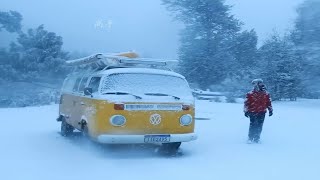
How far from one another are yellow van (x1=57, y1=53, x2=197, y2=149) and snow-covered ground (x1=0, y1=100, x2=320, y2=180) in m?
0.49

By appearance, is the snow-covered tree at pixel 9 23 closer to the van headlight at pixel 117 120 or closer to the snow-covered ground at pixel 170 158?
the snow-covered ground at pixel 170 158

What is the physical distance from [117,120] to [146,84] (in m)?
1.07

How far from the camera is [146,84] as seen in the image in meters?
8.17

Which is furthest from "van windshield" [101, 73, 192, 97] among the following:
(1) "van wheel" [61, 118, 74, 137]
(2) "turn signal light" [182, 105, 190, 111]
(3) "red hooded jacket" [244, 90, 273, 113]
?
(1) "van wheel" [61, 118, 74, 137]

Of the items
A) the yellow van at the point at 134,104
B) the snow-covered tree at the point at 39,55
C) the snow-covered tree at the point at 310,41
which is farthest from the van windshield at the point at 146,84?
the snow-covered tree at the point at 39,55

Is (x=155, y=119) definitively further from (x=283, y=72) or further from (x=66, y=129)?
(x=283, y=72)

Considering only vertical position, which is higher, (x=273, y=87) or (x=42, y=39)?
(x=42, y=39)

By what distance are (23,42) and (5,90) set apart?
4.81 meters

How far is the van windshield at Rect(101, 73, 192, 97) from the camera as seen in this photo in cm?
795

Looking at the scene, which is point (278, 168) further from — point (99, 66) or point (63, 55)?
point (63, 55)

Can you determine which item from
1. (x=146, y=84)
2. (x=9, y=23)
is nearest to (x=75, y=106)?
(x=146, y=84)

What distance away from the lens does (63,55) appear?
33.7 m

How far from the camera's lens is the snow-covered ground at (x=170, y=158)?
6.30 metres

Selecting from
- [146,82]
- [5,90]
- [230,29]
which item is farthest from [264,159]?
[230,29]
